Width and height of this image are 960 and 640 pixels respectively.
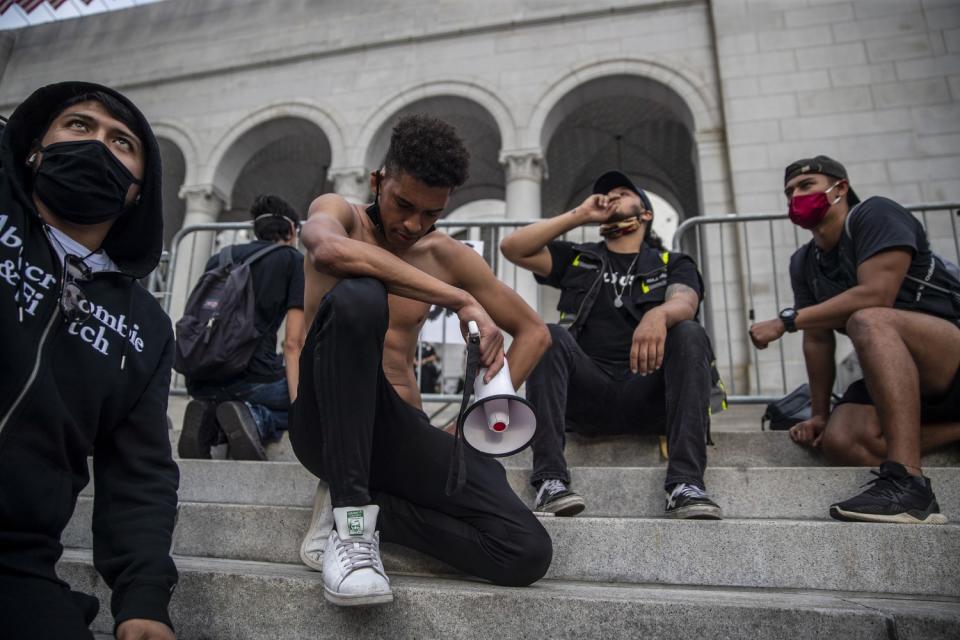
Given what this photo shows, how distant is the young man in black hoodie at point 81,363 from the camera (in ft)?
4.29

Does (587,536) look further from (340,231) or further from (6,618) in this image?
(6,618)

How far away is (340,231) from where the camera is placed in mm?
2104

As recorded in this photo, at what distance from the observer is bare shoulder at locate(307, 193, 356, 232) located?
223 cm

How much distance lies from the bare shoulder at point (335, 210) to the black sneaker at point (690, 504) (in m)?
1.63

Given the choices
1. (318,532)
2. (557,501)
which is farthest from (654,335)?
(318,532)

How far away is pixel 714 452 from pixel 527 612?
2.11 m

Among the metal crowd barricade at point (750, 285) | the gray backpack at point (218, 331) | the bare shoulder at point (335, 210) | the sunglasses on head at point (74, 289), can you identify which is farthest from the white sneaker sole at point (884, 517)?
the metal crowd barricade at point (750, 285)

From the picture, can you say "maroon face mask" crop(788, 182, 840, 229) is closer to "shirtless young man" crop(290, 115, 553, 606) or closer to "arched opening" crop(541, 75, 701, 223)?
"shirtless young man" crop(290, 115, 553, 606)

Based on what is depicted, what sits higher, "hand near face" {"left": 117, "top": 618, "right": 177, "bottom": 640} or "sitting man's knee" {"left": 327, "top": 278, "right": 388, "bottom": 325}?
"sitting man's knee" {"left": 327, "top": 278, "right": 388, "bottom": 325}

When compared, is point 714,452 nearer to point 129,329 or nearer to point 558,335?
point 558,335

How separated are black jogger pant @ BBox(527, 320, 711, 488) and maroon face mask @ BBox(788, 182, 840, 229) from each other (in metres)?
0.98

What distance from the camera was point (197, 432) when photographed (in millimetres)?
3363

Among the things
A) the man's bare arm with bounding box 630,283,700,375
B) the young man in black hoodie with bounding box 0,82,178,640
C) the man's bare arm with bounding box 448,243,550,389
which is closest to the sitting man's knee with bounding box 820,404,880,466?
the man's bare arm with bounding box 630,283,700,375

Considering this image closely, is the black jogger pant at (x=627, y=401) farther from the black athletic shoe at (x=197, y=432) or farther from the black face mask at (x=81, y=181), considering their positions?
the black athletic shoe at (x=197, y=432)
